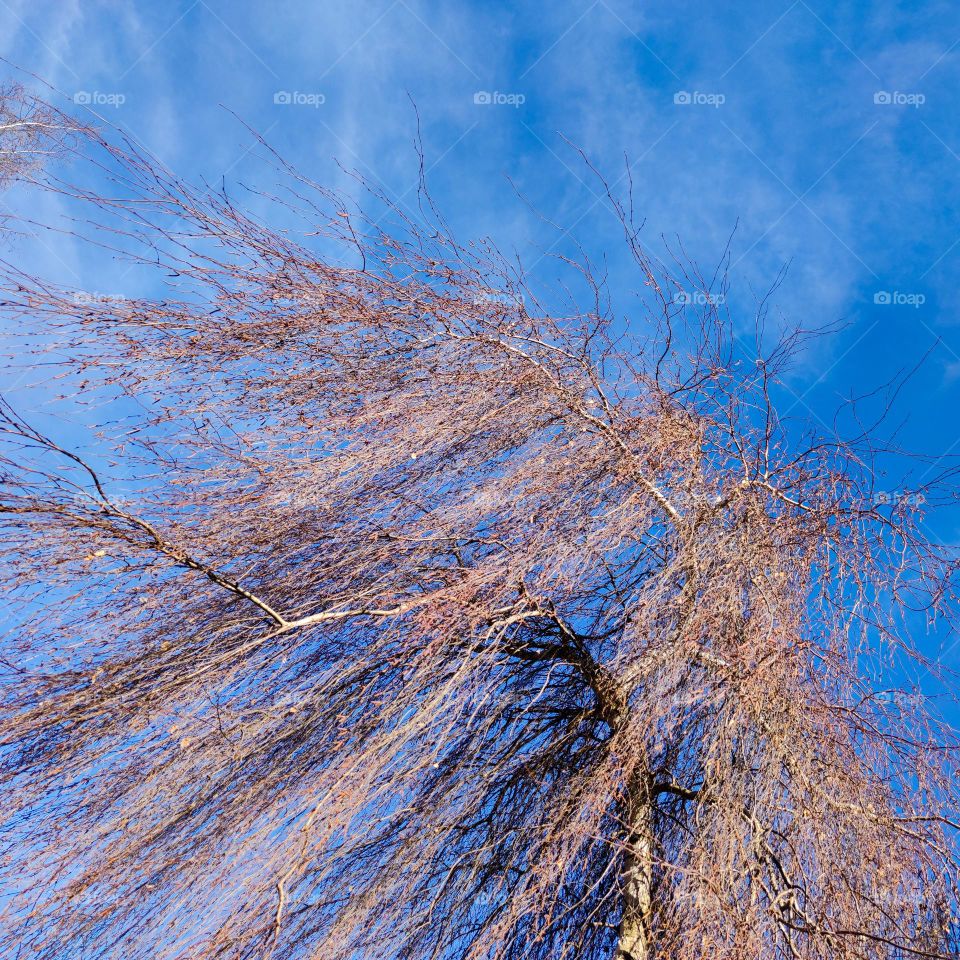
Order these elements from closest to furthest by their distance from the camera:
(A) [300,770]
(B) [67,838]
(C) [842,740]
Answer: (B) [67,838], (A) [300,770], (C) [842,740]

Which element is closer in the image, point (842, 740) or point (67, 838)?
point (67, 838)

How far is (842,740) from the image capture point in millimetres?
2600

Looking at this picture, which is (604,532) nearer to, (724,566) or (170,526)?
(724,566)

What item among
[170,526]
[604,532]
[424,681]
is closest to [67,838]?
[170,526]

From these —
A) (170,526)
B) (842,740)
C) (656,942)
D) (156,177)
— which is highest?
A: (156,177)

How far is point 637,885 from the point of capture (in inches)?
95.9

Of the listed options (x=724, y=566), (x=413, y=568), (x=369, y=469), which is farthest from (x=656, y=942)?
(x=369, y=469)

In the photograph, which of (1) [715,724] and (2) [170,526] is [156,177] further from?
(1) [715,724]

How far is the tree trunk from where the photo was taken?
234 cm

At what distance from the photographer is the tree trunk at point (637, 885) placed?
234 cm

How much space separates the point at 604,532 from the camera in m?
2.64

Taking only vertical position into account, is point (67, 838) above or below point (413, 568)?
below

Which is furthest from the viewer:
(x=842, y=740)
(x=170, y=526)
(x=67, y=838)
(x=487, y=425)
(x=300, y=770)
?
(x=487, y=425)

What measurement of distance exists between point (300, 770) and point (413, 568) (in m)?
0.74
